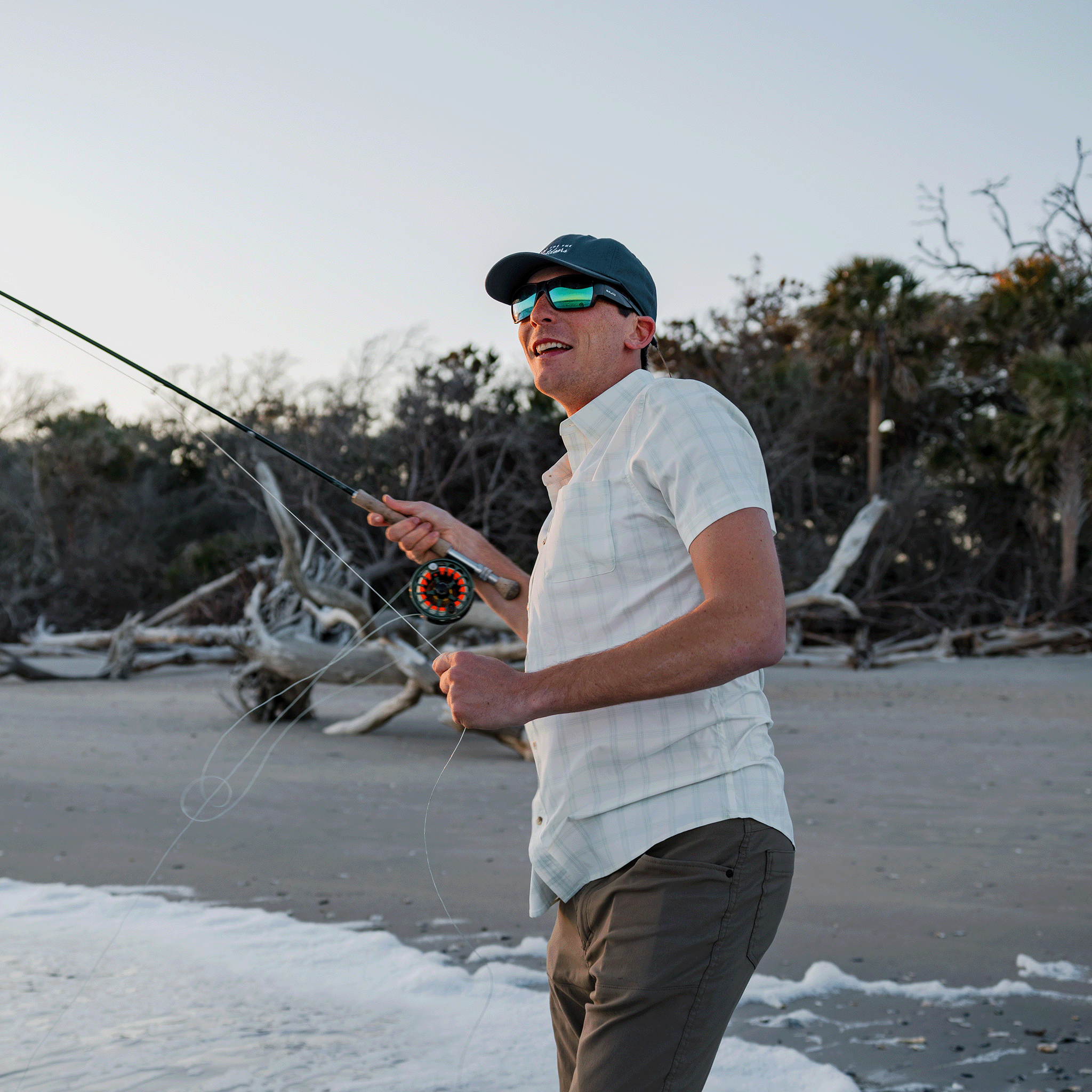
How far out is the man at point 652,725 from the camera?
1.42m

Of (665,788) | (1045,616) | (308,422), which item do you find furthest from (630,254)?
(1045,616)

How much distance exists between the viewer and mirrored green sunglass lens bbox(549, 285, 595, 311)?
1743mm

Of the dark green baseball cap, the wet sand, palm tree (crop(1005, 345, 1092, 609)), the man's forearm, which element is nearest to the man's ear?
the dark green baseball cap

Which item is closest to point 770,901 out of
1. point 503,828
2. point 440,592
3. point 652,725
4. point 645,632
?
point 652,725

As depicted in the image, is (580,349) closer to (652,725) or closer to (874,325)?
(652,725)

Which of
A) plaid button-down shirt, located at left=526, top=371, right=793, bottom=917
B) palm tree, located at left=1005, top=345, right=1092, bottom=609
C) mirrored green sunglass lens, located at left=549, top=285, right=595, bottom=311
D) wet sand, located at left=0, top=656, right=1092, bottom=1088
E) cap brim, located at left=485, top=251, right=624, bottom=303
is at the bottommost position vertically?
wet sand, located at left=0, top=656, right=1092, bottom=1088

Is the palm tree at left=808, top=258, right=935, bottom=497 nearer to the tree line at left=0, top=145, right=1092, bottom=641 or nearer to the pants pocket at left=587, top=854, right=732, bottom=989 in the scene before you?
the tree line at left=0, top=145, right=1092, bottom=641

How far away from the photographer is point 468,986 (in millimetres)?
3668

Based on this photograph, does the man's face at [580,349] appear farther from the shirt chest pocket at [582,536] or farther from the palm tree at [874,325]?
the palm tree at [874,325]

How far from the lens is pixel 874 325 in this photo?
20953mm

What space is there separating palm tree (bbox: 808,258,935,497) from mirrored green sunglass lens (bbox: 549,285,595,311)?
2020 centimetres

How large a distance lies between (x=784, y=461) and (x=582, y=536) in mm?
21173

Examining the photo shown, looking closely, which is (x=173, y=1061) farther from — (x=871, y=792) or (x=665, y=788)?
(x=871, y=792)

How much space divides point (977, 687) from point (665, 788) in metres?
12.0
